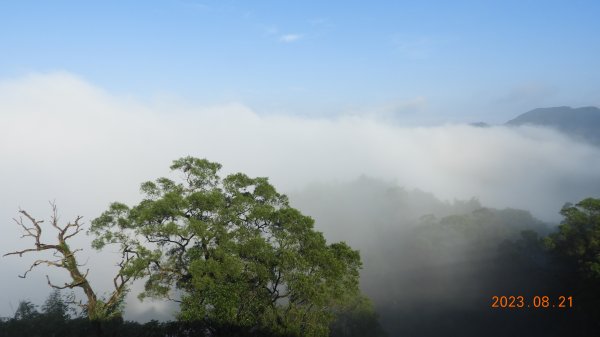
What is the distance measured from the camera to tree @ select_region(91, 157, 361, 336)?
21734mm

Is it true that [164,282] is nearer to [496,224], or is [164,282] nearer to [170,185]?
[170,185]

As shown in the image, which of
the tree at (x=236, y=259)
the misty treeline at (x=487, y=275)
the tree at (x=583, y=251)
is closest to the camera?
the tree at (x=236, y=259)

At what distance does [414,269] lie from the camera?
104 metres

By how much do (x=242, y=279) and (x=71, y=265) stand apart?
9.73m

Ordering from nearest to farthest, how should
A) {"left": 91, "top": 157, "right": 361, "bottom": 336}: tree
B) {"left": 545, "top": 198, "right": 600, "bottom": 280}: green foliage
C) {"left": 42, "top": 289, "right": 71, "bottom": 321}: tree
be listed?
{"left": 91, "top": 157, "right": 361, "bottom": 336}: tree, {"left": 42, "top": 289, "right": 71, "bottom": 321}: tree, {"left": 545, "top": 198, "right": 600, "bottom": 280}: green foliage

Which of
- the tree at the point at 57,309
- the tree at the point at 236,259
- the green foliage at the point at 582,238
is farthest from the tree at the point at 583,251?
the tree at the point at 57,309

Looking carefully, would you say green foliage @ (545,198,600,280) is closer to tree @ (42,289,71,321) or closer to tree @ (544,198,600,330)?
tree @ (544,198,600,330)

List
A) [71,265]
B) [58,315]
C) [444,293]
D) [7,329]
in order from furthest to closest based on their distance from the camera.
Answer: [444,293]
[58,315]
[7,329]
[71,265]

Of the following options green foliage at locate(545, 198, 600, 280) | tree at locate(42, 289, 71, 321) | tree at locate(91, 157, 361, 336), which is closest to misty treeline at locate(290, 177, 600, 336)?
green foliage at locate(545, 198, 600, 280)

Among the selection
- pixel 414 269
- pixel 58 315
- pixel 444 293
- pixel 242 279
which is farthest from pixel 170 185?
pixel 414 269

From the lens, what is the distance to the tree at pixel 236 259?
2173 cm

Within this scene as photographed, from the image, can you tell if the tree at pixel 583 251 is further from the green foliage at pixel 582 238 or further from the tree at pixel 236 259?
the tree at pixel 236 259

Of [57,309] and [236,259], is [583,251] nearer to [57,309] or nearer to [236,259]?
[236,259]

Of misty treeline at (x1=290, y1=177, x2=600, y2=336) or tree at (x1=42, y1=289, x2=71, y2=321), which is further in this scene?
misty treeline at (x1=290, y1=177, x2=600, y2=336)
